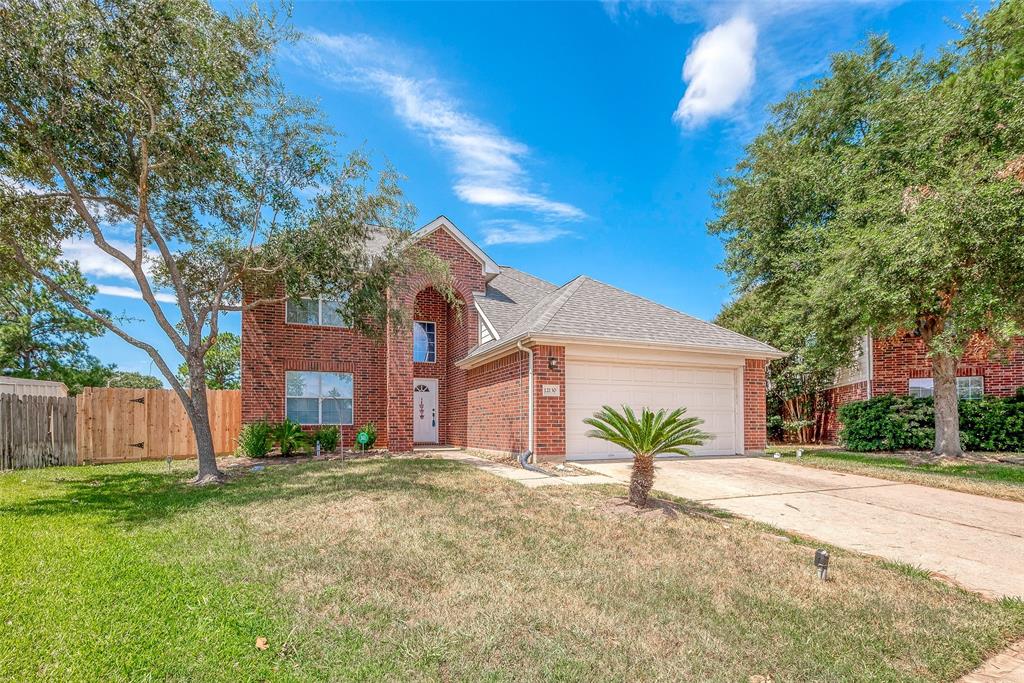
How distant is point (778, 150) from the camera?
18188 mm

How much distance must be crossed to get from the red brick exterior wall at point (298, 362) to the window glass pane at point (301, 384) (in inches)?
6.7

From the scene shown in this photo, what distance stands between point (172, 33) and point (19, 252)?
16.3 feet

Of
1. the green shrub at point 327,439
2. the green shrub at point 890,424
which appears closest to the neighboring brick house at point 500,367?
the green shrub at point 327,439

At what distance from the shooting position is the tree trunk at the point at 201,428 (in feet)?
32.4

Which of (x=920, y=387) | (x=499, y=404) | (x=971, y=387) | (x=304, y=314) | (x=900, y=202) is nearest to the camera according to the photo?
(x=900, y=202)

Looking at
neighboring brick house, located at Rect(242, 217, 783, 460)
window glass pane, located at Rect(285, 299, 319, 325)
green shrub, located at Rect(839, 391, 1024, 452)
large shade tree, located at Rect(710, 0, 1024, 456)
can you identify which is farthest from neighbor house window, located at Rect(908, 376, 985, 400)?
window glass pane, located at Rect(285, 299, 319, 325)

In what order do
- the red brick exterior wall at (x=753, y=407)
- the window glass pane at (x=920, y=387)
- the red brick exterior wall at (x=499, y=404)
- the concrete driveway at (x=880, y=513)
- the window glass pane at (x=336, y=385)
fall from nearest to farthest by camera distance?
the concrete driveway at (x=880, y=513), the red brick exterior wall at (x=499, y=404), the red brick exterior wall at (x=753, y=407), the window glass pane at (x=336, y=385), the window glass pane at (x=920, y=387)

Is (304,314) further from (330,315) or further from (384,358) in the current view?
(384,358)

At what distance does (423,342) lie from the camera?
55.9 feet

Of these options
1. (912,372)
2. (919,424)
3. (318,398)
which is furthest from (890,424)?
(318,398)

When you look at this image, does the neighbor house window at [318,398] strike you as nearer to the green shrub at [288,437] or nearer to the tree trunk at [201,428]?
Answer: the green shrub at [288,437]

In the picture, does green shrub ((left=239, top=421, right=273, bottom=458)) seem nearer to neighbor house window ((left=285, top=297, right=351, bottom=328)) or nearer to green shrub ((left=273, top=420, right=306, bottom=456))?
green shrub ((left=273, top=420, right=306, bottom=456))

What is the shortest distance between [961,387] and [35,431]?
25.5 metres

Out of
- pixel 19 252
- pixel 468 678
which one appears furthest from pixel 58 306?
pixel 468 678
